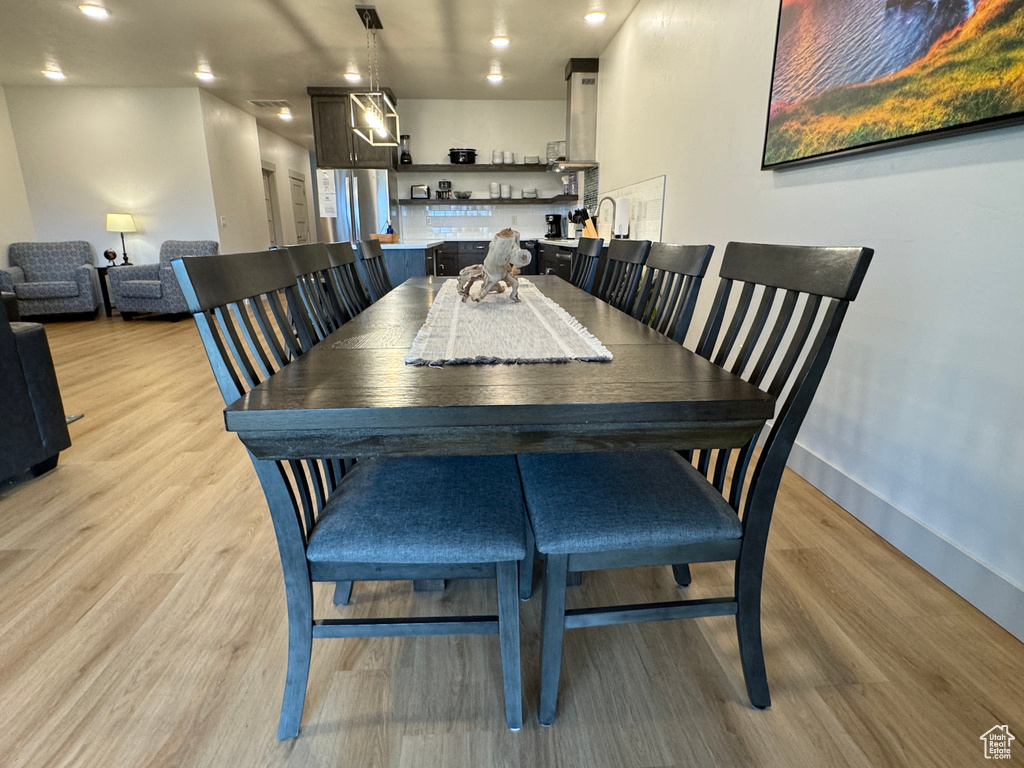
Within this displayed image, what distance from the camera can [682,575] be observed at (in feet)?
4.91

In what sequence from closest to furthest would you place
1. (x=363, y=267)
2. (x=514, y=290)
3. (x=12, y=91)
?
(x=514, y=290) < (x=363, y=267) < (x=12, y=91)

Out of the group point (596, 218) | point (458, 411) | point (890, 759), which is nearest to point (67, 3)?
point (596, 218)

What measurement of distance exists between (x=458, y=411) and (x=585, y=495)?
1.34ft

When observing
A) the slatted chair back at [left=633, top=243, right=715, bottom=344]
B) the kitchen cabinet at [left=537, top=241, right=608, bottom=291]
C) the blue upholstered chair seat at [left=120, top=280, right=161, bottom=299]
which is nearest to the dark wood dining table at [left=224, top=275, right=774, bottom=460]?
the slatted chair back at [left=633, top=243, right=715, bottom=344]

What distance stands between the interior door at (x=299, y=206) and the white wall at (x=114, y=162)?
426 centimetres

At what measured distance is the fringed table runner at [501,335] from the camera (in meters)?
1.06

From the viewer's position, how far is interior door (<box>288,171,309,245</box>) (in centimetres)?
1086

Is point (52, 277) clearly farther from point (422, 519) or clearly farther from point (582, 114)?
point (422, 519)

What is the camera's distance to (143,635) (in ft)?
4.38

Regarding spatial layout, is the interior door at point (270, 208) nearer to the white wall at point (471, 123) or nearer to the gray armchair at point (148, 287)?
the gray armchair at point (148, 287)

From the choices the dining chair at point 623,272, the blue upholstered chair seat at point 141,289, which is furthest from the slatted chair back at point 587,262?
the blue upholstered chair seat at point 141,289

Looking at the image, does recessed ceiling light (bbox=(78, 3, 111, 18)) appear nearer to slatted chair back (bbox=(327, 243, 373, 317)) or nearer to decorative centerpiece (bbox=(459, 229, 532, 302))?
slatted chair back (bbox=(327, 243, 373, 317))

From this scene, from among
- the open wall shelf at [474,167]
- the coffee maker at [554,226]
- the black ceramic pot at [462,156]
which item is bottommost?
the coffee maker at [554,226]

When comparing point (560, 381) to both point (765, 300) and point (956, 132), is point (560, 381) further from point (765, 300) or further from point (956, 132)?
point (956, 132)
